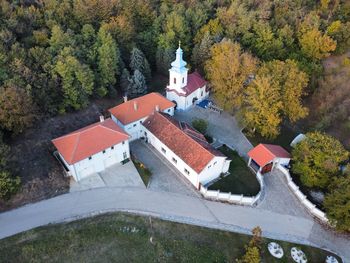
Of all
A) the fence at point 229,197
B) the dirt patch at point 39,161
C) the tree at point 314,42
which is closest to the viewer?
the dirt patch at point 39,161

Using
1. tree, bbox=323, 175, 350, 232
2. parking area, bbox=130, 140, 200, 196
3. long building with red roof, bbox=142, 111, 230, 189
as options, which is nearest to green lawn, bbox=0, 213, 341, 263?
tree, bbox=323, 175, 350, 232

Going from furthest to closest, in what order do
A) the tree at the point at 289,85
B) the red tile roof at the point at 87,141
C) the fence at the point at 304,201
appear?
the tree at the point at 289,85, the fence at the point at 304,201, the red tile roof at the point at 87,141

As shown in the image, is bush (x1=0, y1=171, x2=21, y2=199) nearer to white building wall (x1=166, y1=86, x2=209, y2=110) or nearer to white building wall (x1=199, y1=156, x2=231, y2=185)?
white building wall (x1=199, y1=156, x2=231, y2=185)

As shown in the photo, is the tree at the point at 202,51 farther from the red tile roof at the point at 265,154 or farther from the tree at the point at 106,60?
the red tile roof at the point at 265,154

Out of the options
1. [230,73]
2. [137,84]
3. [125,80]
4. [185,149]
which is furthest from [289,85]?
[125,80]

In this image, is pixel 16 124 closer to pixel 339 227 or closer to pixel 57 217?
pixel 57 217

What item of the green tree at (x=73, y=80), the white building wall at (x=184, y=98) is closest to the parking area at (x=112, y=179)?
the green tree at (x=73, y=80)
